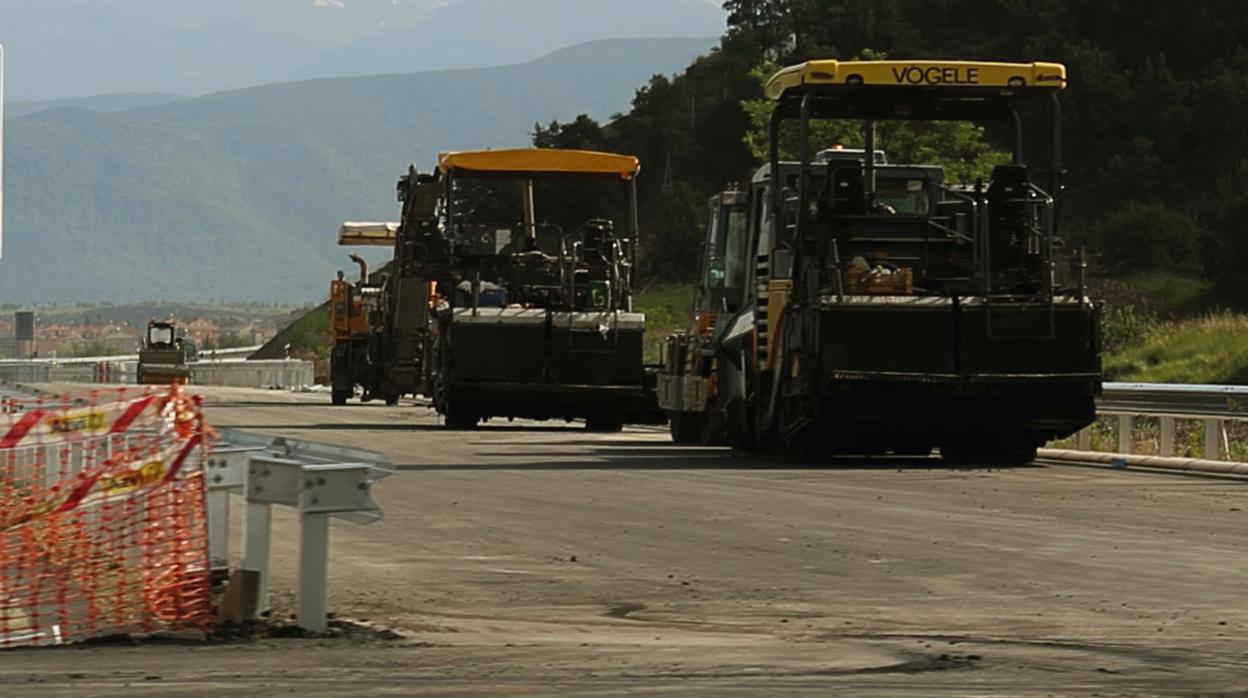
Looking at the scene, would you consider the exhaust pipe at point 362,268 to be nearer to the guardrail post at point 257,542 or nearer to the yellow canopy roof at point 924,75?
the yellow canopy roof at point 924,75

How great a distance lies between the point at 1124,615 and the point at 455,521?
21.6 ft

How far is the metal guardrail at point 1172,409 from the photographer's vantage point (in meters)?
25.5

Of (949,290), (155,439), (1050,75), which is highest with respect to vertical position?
(1050,75)

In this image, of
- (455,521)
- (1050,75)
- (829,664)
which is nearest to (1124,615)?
(829,664)

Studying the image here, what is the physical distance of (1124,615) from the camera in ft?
36.6

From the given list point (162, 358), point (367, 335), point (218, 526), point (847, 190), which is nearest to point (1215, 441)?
point (847, 190)

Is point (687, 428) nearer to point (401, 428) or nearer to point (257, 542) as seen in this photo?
point (401, 428)

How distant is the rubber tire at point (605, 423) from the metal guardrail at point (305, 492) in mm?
22674

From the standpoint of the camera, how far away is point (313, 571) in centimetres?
1016

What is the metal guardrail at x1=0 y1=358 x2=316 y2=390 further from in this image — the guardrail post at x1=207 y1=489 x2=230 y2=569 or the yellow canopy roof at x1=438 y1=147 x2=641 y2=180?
the guardrail post at x1=207 y1=489 x2=230 y2=569

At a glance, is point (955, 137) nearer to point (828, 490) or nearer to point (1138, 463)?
point (1138, 463)

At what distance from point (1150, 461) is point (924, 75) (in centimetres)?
425

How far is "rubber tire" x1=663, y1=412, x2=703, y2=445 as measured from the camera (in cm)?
3022

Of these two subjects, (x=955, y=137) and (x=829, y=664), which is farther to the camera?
(x=955, y=137)
